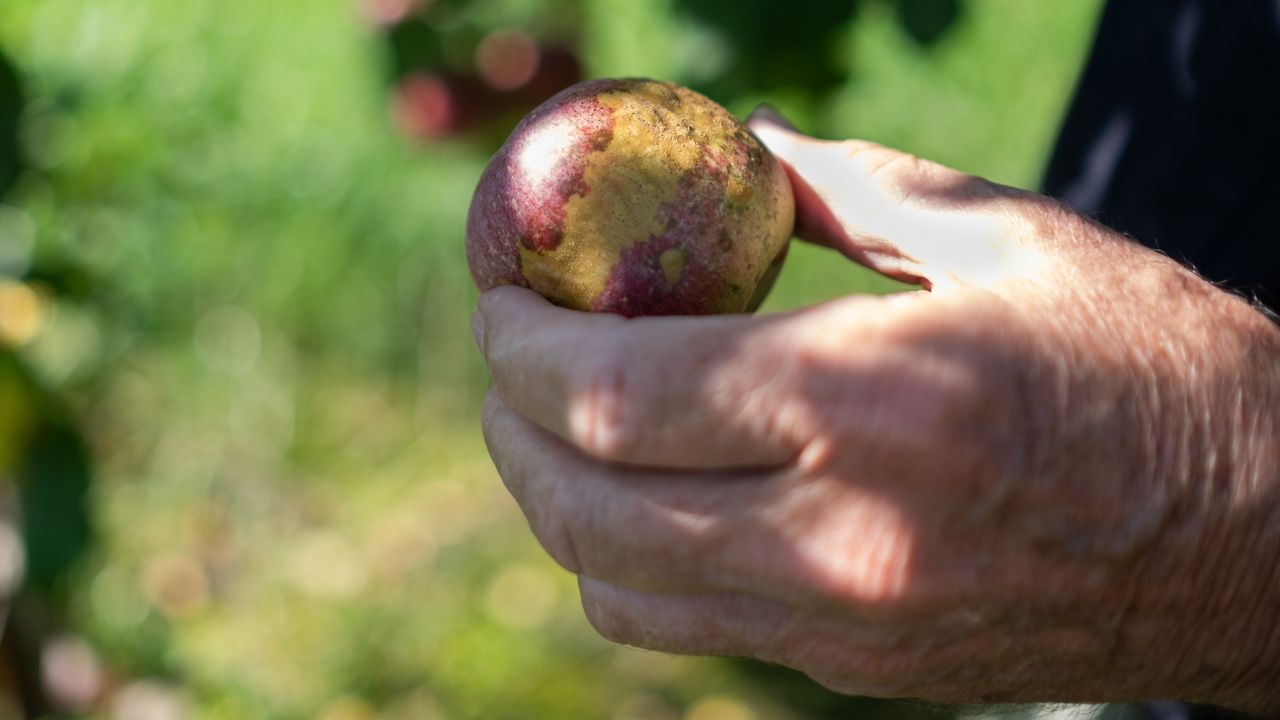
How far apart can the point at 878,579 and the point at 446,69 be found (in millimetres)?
1991

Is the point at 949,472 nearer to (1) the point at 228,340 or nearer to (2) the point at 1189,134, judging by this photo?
(2) the point at 1189,134

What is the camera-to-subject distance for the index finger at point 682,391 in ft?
2.91

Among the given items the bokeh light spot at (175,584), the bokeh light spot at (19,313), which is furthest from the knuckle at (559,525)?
the bokeh light spot at (175,584)

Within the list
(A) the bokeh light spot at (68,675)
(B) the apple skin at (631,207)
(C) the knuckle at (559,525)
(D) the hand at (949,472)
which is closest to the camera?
(D) the hand at (949,472)

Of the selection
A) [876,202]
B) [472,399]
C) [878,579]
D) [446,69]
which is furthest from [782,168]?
[472,399]

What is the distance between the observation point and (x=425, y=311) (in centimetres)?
316

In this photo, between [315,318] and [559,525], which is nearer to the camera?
[559,525]

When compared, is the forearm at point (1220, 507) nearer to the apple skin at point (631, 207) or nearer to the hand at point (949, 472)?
the hand at point (949, 472)

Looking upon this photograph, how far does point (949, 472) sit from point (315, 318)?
2542 millimetres

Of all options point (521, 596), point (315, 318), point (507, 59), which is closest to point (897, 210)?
point (521, 596)

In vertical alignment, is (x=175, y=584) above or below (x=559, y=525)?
below

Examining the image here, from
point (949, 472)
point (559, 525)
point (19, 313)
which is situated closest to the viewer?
point (949, 472)

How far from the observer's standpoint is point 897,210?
3.90 ft

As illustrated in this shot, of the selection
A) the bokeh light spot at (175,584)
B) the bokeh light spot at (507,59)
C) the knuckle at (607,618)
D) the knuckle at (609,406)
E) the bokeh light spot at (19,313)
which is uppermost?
the knuckle at (609,406)
